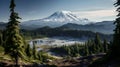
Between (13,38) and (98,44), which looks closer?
(13,38)

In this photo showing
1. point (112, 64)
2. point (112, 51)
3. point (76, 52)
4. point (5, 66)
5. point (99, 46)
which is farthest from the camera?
point (76, 52)

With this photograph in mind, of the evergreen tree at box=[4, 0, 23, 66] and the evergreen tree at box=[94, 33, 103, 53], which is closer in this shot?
the evergreen tree at box=[4, 0, 23, 66]

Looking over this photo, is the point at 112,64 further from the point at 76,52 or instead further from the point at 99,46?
A: the point at 76,52

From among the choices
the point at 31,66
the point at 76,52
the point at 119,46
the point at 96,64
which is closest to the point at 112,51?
the point at 119,46

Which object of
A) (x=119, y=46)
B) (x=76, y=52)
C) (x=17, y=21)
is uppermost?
(x=17, y=21)

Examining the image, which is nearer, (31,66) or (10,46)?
(10,46)

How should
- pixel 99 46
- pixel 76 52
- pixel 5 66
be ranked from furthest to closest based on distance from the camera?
pixel 76 52 < pixel 99 46 < pixel 5 66

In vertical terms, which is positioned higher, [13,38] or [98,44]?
[13,38]

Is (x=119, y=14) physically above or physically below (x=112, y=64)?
above

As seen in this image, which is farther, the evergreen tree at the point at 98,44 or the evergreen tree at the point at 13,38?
the evergreen tree at the point at 98,44

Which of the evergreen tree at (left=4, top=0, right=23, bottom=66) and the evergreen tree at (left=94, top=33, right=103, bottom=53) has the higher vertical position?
the evergreen tree at (left=4, top=0, right=23, bottom=66)

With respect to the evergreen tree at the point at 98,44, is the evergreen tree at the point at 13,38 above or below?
above
